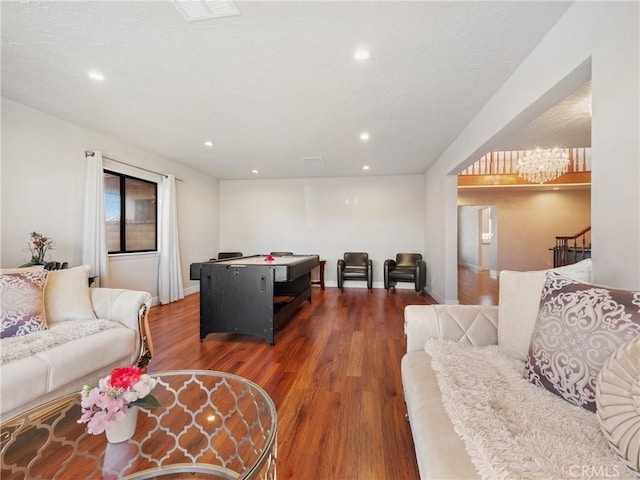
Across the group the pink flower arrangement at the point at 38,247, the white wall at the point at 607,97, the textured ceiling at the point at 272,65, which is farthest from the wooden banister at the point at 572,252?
the pink flower arrangement at the point at 38,247

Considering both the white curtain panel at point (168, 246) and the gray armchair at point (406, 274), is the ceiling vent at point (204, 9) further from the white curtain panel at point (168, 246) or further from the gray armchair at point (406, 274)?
the gray armchair at point (406, 274)

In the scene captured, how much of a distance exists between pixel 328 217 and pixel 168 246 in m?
3.27

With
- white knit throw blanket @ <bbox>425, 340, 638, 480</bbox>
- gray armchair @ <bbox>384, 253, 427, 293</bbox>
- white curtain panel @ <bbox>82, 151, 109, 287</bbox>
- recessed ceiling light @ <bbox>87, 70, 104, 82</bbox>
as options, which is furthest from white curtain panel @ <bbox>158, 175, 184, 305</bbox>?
white knit throw blanket @ <bbox>425, 340, 638, 480</bbox>

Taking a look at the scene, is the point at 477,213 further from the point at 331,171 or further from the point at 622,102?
the point at 622,102

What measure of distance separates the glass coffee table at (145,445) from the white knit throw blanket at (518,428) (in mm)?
632

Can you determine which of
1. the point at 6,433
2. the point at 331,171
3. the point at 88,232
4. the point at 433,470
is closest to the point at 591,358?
the point at 433,470

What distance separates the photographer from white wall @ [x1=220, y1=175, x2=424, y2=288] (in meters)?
6.09

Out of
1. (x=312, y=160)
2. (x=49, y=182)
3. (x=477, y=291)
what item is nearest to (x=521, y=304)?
(x=312, y=160)

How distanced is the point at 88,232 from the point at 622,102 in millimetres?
4757

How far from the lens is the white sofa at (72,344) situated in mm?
1412

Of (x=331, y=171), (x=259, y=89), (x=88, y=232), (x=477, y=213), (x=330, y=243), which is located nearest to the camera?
(x=259, y=89)

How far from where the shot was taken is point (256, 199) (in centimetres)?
657

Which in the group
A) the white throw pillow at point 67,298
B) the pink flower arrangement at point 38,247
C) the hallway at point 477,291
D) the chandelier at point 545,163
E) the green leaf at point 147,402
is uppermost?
the chandelier at point 545,163

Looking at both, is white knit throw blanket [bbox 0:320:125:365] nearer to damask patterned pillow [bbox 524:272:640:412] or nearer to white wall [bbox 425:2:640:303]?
damask patterned pillow [bbox 524:272:640:412]
